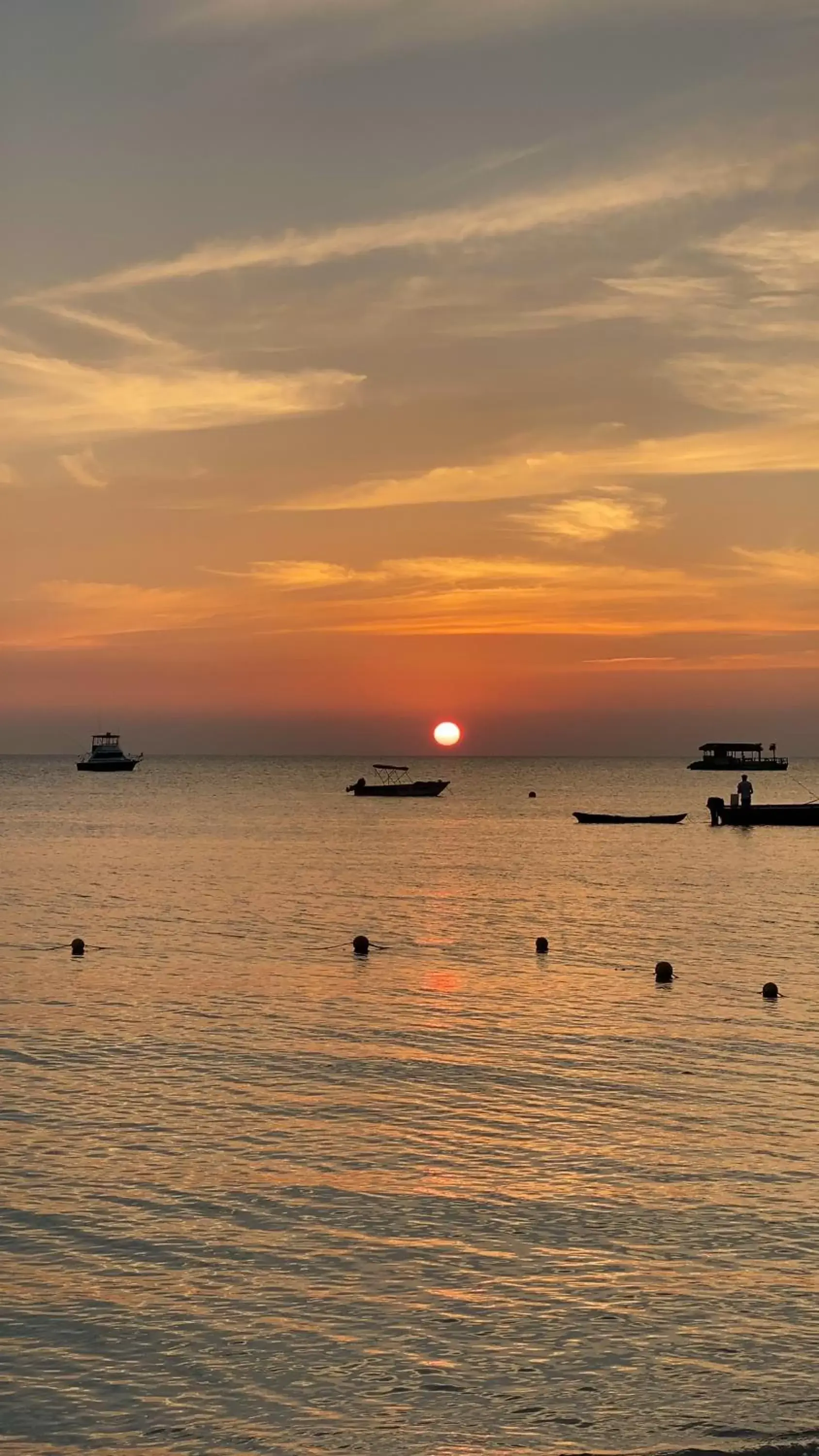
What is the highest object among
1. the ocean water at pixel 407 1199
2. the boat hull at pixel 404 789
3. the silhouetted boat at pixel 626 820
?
the boat hull at pixel 404 789

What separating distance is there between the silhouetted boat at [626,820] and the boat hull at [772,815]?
9641mm

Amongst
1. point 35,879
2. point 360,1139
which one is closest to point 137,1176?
point 360,1139

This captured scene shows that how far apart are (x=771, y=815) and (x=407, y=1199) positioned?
97053 mm

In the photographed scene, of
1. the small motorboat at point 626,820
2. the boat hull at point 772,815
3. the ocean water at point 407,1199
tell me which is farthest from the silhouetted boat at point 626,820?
the ocean water at point 407,1199

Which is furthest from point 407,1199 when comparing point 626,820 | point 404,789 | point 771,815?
point 404,789

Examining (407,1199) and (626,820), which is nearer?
(407,1199)

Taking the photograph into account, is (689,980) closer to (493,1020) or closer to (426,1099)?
(493,1020)

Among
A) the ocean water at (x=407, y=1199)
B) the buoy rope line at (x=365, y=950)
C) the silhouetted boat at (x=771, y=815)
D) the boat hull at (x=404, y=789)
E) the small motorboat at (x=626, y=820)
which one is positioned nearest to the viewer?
the ocean water at (x=407, y=1199)

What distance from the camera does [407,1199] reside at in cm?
1800

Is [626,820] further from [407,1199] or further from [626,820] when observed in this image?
[407,1199]

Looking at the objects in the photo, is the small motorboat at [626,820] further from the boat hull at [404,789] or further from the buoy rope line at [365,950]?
the buoy rope line at [365,950]

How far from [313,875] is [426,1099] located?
52.6m

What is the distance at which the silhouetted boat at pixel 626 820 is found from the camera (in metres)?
124

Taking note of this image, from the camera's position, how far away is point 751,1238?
16.5m
